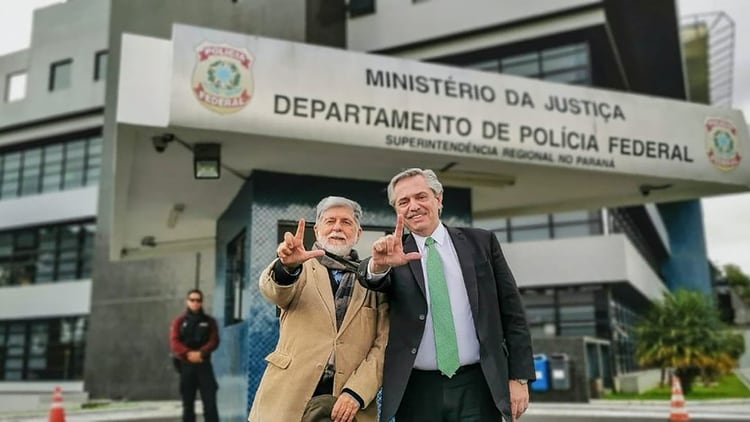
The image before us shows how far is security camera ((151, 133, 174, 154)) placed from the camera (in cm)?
632

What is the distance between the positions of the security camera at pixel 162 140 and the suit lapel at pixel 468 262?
3.87 metres

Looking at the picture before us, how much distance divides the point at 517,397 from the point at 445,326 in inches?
17.5

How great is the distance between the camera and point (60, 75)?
2958 centimetres

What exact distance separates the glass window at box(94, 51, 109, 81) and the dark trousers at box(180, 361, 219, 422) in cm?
2245

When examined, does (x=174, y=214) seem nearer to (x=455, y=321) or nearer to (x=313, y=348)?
→ (x=313, y=348)

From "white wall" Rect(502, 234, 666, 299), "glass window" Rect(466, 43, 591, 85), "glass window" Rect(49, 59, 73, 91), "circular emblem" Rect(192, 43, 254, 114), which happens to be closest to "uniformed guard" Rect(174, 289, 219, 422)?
"circular emblem" Rect(192, 43, 254, 114)

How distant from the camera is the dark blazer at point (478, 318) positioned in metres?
2.94

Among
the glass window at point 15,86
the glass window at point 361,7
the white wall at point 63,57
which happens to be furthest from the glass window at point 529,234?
the glass window at point 15,86

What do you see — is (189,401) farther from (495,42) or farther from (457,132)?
(495,42)

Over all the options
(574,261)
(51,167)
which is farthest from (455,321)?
(51,167)

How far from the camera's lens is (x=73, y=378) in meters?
27.7

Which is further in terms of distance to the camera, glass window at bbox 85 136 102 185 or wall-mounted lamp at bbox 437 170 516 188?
glass window at bbox 85 136 102 185

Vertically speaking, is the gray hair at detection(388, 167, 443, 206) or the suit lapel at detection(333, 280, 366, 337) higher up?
the gray hair at detection(388, 167, 443, 206)

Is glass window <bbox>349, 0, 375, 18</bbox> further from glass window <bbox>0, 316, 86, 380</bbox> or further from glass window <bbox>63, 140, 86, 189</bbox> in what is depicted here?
glass window <bbox>0, 316, 86, 380</bbox>
